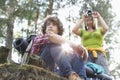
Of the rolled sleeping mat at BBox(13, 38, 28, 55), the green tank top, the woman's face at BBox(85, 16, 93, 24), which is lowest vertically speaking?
the green tank top

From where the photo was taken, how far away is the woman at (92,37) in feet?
17.1

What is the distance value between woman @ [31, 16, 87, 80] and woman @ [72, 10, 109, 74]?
137 cm

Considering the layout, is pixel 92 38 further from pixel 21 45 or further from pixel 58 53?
pixel 58 53

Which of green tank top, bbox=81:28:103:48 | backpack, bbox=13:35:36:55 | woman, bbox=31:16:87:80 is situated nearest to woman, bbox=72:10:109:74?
green tank top, bbox=81:28:103:48

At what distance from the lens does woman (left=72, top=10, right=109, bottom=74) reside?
5211mm

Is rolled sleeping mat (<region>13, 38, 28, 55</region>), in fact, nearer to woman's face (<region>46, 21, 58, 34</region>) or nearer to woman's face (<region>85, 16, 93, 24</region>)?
woman's face (<region>46, 21, 58, 34</region>)

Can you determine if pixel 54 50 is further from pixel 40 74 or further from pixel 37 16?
pixel 37 16

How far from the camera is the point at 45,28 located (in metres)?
4.02

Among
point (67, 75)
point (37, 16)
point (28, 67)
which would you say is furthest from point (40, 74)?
point (37, 16)

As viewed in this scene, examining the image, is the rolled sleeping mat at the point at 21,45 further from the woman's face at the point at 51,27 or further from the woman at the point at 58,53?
the woman's face at the point at 51,27

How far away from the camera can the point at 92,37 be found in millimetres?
5312

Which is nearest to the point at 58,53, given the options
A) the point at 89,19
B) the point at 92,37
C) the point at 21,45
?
the point at 21,45

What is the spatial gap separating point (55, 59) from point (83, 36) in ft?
6.51

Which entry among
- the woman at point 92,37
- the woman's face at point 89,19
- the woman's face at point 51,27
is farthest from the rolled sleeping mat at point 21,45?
the woman's face at point 89,19
